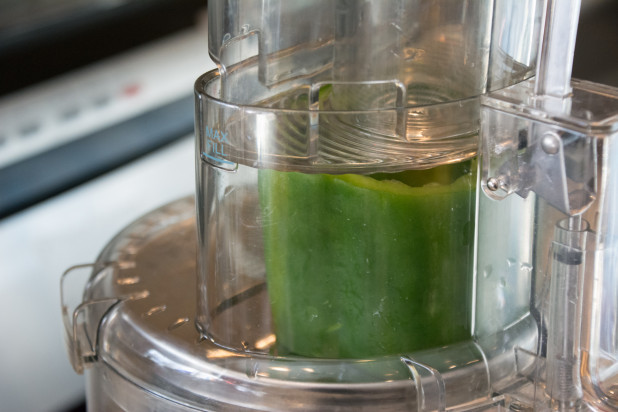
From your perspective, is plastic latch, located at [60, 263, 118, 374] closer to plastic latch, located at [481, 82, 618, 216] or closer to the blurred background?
plastic latch, located at [481, 82, 618, 216]

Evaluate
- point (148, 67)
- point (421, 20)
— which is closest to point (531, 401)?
point (421, 20)

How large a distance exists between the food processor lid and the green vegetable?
0.04 ft

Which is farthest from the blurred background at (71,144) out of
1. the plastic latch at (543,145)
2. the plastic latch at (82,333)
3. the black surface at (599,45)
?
the black surface at (599,45)

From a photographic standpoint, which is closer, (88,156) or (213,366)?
(213,366)

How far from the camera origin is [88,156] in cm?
87

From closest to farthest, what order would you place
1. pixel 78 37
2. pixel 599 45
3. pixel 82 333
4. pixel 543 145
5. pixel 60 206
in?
pixel 543 145 < pixel 82 333 < pixel 60 206 < pixel 78 37 < pixel 599 45

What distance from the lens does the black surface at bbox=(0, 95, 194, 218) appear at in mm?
809

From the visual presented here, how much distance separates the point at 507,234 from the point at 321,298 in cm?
9

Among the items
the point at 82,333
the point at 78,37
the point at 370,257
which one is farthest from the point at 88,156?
the point at 370,257

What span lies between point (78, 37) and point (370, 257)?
25.5 inches

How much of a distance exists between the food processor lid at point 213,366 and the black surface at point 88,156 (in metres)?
0.38

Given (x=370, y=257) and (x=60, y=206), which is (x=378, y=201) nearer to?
(x=370, y=257)

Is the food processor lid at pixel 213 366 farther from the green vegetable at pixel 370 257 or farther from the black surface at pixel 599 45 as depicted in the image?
the black surface at pixel 599 45

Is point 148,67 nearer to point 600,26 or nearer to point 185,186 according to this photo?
point 185,186
